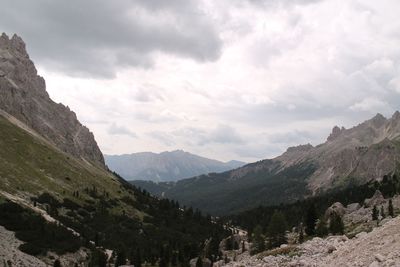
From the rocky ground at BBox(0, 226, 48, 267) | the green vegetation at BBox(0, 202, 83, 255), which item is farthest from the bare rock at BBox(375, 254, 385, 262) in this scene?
the green vegetation at BBox(0, 202, 83, 255)

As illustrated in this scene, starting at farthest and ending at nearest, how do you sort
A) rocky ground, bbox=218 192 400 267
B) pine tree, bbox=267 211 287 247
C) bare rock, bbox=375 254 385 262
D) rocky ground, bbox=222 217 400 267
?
pine tree, bbox=267 211 287 247, rocky ground, bbox=218 192 400 267, rocky ground, bbox=222 217 400 267, bare rock, bbox=375 254 385 262

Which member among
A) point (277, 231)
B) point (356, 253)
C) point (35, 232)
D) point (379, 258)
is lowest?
point (35, 232)

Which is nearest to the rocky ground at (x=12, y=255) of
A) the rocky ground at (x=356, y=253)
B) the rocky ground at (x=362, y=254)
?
the rocky ground at (x=356, y=253)

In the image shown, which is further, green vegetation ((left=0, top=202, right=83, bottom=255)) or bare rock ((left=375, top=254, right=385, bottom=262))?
green vegetation ((left=0, top=202, right=83, bottom=255))

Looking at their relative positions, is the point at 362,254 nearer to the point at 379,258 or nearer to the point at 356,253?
the point at 356,253

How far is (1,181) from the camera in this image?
19025cm

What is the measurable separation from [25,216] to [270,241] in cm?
8339

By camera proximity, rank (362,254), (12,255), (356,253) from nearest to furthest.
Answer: (362,254), (356,253), (12,255)

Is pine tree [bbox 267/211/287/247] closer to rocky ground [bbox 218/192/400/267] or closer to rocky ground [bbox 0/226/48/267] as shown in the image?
rocky ground [bbox 218/192/400/267]

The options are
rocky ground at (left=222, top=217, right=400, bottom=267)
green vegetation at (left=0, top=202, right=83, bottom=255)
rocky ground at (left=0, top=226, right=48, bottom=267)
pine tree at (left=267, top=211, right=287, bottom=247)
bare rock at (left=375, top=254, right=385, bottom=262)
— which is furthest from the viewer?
green vegetation at (left=0, top=202, right=83, bottom=255)

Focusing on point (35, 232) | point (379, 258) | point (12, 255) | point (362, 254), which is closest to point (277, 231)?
point (12, 255)

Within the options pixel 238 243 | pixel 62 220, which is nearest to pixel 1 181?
pixel 62 220

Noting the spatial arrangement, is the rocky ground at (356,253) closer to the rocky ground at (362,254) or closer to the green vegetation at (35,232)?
the rocky ground at (362,254)

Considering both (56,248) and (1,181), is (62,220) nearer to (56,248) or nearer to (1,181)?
(1,181)
